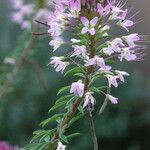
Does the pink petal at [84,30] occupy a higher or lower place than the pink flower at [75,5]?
lower

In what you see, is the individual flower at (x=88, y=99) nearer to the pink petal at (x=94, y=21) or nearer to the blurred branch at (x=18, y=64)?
the pink petal at (x=94, y=21)

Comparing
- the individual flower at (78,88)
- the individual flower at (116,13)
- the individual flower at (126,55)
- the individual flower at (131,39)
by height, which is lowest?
the individual flower at (78,88)

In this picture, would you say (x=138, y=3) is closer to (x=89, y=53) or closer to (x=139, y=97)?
(x=139, y=97)

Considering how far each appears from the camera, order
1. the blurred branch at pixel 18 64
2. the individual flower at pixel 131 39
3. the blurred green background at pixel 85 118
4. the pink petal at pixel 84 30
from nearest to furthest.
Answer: the pink petal at pixel 84 30, the individual flower at pixel 131 39, the blurred branch at pixel 18 64, the blurred green background at pixel 85 118

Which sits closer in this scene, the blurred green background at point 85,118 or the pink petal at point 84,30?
the pink petal at point 84,30

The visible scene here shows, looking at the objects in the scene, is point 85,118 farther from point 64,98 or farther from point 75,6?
point 75,6

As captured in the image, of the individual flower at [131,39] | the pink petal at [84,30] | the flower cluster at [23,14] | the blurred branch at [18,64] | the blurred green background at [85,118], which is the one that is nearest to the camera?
the pink petal at [84,30]

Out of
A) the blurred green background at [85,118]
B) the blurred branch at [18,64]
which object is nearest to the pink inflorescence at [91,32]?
the blurred branch at [18,64]

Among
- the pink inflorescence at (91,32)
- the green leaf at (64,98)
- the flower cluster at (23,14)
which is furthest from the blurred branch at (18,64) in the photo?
the pink inflorescence at (91,32)

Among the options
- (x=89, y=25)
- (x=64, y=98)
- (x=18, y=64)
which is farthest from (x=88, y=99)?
(x=18, y=64)
